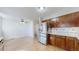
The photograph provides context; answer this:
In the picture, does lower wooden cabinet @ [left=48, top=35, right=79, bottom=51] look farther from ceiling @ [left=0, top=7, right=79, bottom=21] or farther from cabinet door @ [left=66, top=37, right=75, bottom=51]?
ceiling @ [left=0, top=7, right=79, bottom=21]

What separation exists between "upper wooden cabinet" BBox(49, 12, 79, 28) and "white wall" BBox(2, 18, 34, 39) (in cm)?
32

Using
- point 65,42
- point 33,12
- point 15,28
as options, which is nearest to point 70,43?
point 65,42

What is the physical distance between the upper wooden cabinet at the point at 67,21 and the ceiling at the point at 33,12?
0.05m

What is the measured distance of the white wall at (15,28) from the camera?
1.36 meters

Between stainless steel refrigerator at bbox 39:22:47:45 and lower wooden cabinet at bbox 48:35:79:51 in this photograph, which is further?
stainless steel refrigerator at bbox 39:22:47:45

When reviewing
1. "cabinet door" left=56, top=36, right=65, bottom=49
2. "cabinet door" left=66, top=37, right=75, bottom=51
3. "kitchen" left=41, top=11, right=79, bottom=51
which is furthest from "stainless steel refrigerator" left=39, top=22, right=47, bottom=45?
"cabinet door" left=66, top=37, right=75, bottom=51

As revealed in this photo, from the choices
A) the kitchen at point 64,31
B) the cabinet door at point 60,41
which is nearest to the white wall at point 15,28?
the kitchen at point 64,31

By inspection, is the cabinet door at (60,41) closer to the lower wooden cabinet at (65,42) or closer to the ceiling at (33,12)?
the lower wooden cabinet at (65,42)

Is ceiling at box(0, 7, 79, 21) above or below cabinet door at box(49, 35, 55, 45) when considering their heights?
above

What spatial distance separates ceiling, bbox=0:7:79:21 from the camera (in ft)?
4.27

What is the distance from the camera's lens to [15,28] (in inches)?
55.7

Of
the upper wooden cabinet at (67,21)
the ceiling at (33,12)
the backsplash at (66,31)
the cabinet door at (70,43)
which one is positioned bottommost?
the cabinet door at (70,43)
